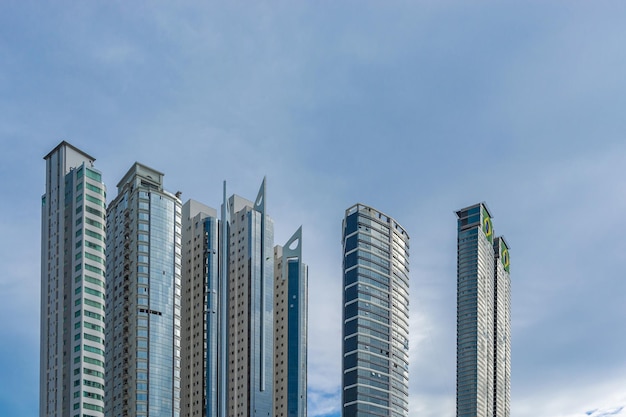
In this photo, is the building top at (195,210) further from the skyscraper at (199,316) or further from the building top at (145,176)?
the building top at (145,176)

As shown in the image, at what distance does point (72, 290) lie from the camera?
113250 millimetres

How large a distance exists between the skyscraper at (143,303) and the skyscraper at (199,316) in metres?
29.6

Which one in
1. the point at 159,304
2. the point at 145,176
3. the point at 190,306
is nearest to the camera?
the point at 159,304

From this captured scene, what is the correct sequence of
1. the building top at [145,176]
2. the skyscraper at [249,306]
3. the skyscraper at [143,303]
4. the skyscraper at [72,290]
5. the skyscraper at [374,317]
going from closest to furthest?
1. the skyscraper at [72,290]
2. the skyscraper at [143,303]
3. the building top at [145,176]
4. the skyscraper at [374,317]
5. the skyscraper at [249,306]

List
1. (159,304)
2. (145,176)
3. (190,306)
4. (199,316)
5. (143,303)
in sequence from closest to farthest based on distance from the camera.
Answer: (143,303), (159,304), (145,176), (199,316), (190,306)

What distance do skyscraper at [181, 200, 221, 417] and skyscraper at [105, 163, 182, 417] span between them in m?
29.6

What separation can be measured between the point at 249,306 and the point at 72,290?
71.4 meters

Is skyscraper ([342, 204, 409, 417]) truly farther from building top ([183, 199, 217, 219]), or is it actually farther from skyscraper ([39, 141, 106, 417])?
skyscraper ([39, 141, 106, 417])

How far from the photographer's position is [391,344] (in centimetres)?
18275

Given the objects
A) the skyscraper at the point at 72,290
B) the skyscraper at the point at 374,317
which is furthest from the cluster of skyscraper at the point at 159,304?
the skyscraper at the point at 374,317

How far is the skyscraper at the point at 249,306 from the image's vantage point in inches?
6919

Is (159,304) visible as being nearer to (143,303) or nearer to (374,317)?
(143,303)

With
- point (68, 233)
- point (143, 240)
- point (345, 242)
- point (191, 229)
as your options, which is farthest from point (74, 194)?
point (345, 242)

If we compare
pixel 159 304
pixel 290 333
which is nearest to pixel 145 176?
pixel 159 304
